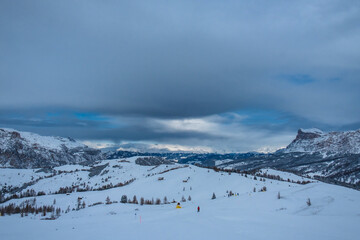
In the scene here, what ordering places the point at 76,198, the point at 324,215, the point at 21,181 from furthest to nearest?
the point at 21,181
the point at 76,198
the point at 324,215

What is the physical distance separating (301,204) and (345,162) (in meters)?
156

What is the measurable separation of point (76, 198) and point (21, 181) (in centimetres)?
5827

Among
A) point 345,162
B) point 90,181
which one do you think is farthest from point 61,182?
point 345,162

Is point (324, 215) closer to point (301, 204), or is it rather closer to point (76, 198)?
point (301, 204)

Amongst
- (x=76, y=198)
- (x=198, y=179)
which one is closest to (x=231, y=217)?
(x=198, y=179)

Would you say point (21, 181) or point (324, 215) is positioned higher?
point (324, 215)

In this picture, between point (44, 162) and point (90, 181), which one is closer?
point (90, 181)

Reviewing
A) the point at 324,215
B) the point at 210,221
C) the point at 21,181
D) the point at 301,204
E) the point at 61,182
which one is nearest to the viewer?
the point at 324,215

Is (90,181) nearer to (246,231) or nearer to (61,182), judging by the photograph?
(61,182)

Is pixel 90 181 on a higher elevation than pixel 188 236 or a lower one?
lower

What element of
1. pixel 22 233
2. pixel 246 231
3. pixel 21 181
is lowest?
pixel 21 181

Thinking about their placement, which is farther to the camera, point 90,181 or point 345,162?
point 345,162

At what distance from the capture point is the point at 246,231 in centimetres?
739

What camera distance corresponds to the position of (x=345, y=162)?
13262 cm
